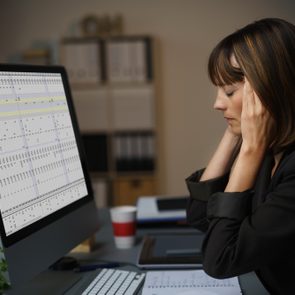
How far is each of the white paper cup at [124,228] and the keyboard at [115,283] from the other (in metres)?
0.27

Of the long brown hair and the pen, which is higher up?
the long brown hair

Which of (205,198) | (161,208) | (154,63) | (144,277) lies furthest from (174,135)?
(144,277)

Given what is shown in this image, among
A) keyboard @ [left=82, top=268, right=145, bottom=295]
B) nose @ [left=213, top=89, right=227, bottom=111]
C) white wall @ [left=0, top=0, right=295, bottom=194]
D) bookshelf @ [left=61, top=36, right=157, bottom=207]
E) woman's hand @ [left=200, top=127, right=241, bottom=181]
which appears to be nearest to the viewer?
keyboard @ [left=82, top=268, right=145, bottom=295]

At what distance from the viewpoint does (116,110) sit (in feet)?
13.1

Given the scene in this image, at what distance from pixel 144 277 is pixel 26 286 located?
0.28m

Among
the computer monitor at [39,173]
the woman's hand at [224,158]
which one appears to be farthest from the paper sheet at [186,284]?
the woman's hand at [224,158]

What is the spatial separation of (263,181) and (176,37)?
3.14 meters

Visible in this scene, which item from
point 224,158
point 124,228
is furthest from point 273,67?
point 124,228

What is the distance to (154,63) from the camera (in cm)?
397

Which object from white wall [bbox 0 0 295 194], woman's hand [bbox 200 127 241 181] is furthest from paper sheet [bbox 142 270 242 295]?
white wall [bbox 0 0 295 194]

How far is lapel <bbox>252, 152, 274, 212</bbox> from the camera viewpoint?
3.69 feet

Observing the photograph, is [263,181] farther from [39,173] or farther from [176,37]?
[176,37]

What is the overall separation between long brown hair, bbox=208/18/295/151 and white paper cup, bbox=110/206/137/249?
1.85ft

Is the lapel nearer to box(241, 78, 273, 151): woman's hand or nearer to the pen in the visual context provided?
box(241, 78, 273, 151): woman's hand
